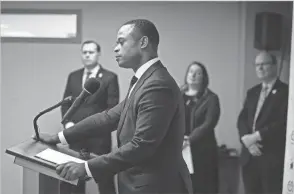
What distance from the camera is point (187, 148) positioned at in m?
2.22

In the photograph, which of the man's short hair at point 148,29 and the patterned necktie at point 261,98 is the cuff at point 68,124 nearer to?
the man's short hair at point 148,29

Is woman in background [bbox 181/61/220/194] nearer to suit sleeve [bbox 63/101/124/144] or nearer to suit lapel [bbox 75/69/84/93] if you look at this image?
suit sleeve [bbox 63/101/124/144]

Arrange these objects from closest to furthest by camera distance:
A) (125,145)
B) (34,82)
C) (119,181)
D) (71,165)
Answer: (71,165)
(125,145)
(119,181)
(34,82)

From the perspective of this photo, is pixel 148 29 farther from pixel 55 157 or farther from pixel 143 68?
pixel 55 157

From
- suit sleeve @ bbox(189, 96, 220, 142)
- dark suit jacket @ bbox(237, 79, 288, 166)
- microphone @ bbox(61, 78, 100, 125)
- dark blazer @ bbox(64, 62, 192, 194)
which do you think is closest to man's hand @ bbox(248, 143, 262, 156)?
dark suit jacket @ bbox(237, 79, 288, 166)

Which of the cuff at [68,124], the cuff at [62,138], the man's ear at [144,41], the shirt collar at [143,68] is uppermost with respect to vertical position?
the man's ear at [144,41]

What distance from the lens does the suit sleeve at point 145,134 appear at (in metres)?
1.70

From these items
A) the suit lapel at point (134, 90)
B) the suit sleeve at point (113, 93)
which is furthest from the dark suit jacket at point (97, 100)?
the suit lapel at point (134, 90)

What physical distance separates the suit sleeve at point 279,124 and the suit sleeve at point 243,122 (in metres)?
0.10

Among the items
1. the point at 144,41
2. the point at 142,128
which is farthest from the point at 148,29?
the point at 142,128

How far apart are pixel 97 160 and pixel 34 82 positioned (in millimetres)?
736

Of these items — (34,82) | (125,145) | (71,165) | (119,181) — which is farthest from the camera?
(34,82)

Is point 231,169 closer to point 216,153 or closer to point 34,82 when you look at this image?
point 216,153

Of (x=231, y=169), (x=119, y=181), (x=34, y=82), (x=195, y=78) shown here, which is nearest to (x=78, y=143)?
(x=119, y=181)
